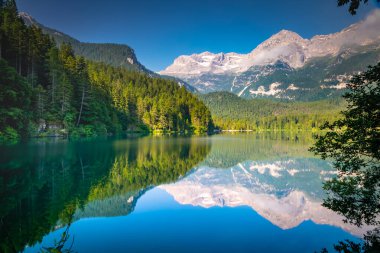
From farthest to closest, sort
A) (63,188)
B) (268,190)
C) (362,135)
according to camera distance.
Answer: (268,190) < (63,188) < (362,135)

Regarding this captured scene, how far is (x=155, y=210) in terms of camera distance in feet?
57.8

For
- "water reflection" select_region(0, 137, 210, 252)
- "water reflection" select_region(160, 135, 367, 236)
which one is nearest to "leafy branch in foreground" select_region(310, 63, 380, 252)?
"water reflection" select_region(160, 135, 367, 236)

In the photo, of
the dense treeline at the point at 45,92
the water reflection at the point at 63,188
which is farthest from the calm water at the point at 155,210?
the dense treeline at the point at 45,92

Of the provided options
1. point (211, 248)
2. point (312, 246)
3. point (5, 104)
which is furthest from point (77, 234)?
point (5, 104)

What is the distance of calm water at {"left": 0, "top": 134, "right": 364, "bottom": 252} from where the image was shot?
12148 millimetres

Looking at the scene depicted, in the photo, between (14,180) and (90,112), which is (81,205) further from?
(90,112)

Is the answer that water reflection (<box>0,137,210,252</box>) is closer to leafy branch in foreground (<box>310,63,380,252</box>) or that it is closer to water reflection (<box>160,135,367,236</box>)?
water reflection (<box>160,135,367,236</box>)

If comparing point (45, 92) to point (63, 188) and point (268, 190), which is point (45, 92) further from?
point (268, 190)

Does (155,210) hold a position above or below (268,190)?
above

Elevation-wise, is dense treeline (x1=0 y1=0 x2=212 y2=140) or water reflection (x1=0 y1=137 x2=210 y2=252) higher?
dense treeline (x1=0 y1=0 x2=212 y2=140)

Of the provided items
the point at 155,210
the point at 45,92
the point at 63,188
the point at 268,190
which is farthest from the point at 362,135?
the point at 45,92

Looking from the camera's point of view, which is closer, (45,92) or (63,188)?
(63,188)

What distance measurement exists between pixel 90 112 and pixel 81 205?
67.6 m

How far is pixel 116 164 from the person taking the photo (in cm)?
3114
